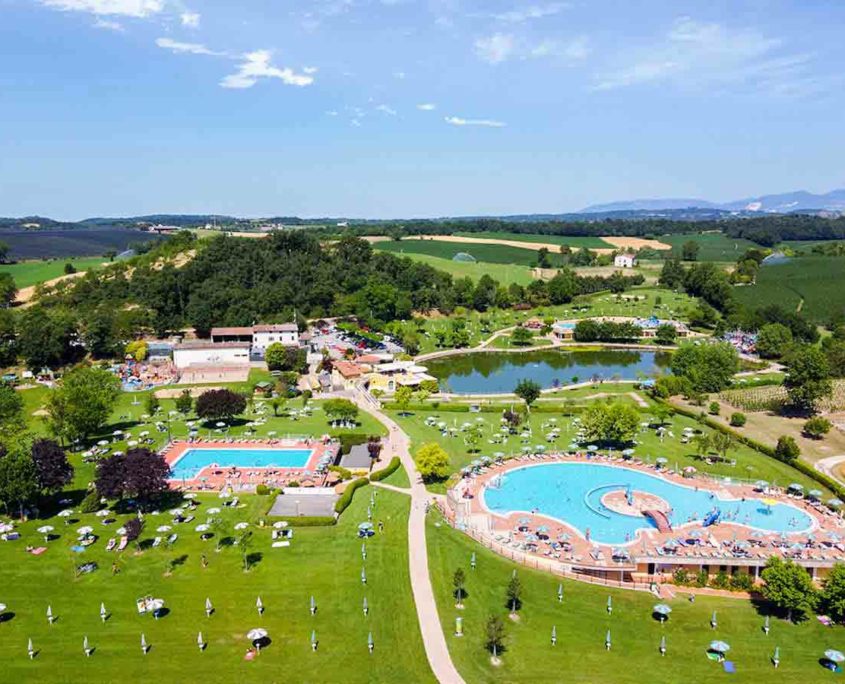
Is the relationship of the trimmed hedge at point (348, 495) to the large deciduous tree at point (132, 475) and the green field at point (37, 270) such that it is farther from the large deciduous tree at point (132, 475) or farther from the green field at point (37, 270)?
the green field at point (37, 270)

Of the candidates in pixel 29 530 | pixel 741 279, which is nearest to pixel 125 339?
pixel 29 530

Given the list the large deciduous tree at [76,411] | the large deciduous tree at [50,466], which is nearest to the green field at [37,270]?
the large deciduous tree at [76,411]

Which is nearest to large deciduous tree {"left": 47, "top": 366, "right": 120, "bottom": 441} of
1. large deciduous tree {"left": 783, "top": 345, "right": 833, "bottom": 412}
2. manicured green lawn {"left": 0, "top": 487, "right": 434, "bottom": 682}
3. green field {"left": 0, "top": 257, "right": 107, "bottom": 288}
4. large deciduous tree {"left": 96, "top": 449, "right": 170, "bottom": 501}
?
large deciduous tree {"left": 96, "top": 449, "right": 170, "bottom": 501}

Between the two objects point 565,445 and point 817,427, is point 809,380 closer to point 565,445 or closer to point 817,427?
point 817,427

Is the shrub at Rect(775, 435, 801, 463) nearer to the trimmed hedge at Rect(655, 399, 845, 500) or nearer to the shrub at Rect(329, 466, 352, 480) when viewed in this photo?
the trimmed hedge at Rect(655, 399, 845, 500)

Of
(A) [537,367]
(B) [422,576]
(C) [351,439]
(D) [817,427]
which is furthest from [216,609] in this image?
(A) [537,367]

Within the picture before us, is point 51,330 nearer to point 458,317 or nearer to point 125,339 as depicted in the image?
point 125,339
